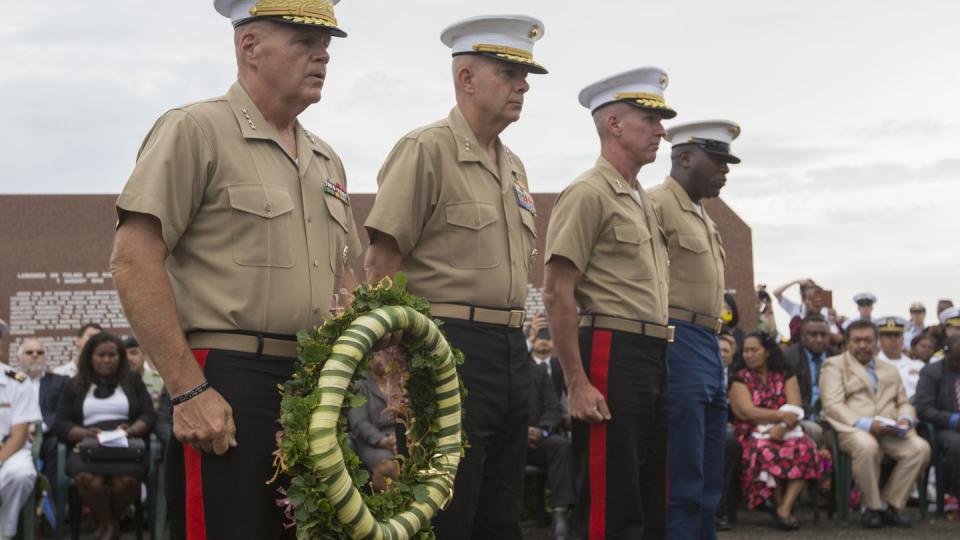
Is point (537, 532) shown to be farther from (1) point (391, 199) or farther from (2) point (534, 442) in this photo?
(1) point (391, 199)

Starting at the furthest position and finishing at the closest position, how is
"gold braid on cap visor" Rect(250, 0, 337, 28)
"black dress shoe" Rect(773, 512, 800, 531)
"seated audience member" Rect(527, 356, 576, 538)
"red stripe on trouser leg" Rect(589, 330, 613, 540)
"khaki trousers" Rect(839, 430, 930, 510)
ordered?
"khaki trousers" Rect(839, 430, 930, 510) → "black dress shoe" Rect(773, 512, 800, 531) → "seated audience member" Rect(527, 356, 576, 538) → "red stripe on trouser leg" Rect(589, 330, 613, 540) → "gold braid on cap visor" Rect(250, 0, 337, 28)

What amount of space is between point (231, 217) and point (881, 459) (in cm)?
837

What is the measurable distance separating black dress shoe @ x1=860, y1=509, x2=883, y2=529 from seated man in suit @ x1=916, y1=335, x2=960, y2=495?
0.86m

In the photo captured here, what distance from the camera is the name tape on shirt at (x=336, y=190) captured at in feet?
11.3

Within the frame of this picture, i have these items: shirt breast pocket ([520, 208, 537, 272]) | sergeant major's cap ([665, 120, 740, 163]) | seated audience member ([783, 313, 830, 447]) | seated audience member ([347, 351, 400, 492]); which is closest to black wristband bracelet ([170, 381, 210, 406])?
shirt breast pocket ([520, 208, 537, 272])

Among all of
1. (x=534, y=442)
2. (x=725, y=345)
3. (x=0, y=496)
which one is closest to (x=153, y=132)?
(x=0, y=496)

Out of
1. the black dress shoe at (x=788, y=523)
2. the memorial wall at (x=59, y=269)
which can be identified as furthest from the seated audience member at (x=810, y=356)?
the memorial wall at (x=59, y=269)

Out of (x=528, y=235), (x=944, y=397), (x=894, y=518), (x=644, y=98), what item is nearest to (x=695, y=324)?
(x=644, y=98)

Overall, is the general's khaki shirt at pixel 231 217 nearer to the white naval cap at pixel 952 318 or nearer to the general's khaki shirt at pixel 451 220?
the general's khaki shirt at pixel 451 220

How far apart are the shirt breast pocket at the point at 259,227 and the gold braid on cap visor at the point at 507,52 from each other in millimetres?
1488

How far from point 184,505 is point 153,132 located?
A: 0.99 m

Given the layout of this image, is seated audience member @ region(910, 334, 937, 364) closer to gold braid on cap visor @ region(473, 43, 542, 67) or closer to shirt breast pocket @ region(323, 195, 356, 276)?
gold braid on cap visor @ region(473, 43, 542, 67)

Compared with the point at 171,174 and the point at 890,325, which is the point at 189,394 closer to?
the point at 171,174

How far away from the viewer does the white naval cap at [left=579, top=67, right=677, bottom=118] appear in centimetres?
564
